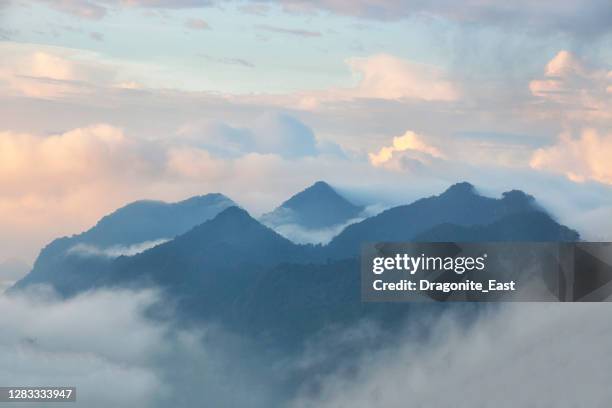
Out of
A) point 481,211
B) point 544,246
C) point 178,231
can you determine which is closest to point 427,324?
point 481,211

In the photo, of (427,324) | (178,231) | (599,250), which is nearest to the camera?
(599,250)

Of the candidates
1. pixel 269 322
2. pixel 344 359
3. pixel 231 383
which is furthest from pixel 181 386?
pixel 344 359

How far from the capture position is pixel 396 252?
191ft

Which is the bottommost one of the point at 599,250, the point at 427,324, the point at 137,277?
the point at 599,250

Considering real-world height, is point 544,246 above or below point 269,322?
below

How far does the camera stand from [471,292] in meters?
60.1

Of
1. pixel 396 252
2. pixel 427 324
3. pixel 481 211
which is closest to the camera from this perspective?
pixel 396 252

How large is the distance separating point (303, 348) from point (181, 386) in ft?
74.2

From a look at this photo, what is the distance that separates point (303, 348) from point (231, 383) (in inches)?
559

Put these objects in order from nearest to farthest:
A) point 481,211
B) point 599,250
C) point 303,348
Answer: point 599,250
point 303,348
point 481,211

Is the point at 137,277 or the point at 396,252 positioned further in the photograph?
the point at 137,277

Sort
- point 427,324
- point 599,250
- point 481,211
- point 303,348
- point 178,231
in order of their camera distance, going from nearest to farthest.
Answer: point 599,250 < point 427,324 < point 303,348 < point 481,211 < point 178,231

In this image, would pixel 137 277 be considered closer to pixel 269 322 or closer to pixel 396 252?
pixel 269 322

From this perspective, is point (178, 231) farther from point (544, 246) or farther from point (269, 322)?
point (544, 246)
